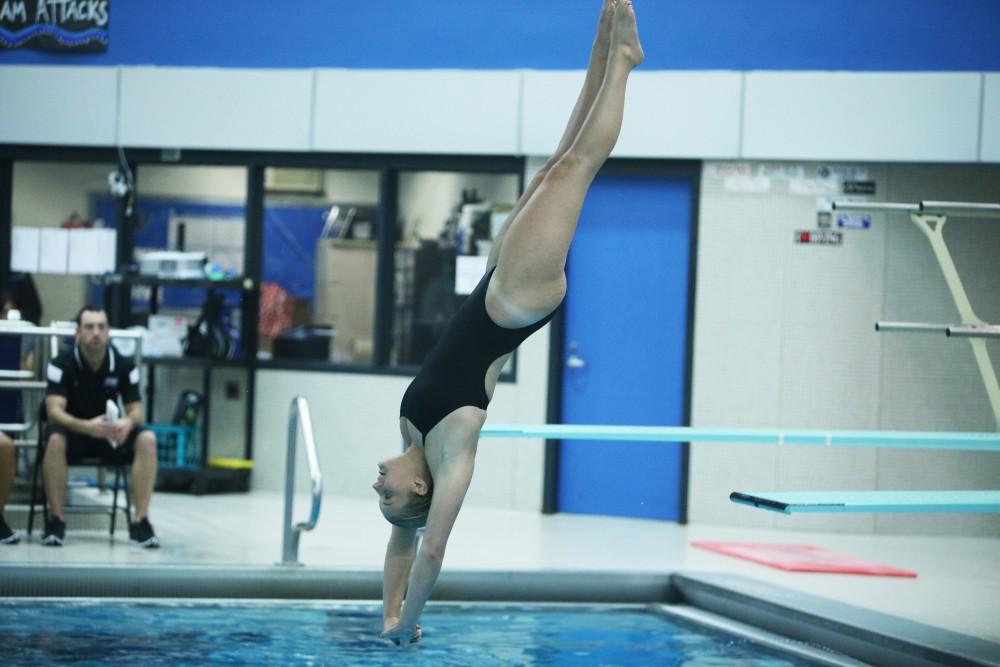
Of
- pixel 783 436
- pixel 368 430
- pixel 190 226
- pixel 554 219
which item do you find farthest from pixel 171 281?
pixel 554 219

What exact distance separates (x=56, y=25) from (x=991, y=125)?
612cm

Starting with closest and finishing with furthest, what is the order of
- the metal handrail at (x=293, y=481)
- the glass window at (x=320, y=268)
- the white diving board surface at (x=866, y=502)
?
the white diving board surface at (x=866, y=502), the metal handrail at (x=293, y=481), the glass window at (x=320, y=268)

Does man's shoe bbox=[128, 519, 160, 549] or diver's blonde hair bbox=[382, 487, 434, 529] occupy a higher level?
diver's blonde hair bbox=[382, 487, 434, 529]

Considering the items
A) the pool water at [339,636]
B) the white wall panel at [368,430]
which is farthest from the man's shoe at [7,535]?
the white wall panel at [368,430]

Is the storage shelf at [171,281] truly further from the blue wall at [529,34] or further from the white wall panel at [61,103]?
the blue wall at [529,34]

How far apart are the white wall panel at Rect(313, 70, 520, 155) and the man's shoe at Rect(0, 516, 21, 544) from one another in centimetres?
341

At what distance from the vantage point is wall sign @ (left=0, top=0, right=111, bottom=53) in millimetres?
9133

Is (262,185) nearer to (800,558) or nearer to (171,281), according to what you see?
(171,281)

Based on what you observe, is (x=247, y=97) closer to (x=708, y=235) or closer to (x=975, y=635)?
(x=708, y=235)

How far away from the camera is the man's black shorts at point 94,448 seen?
22.3 feet

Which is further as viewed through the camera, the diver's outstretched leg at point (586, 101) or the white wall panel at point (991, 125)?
the white wall panel at point (991, 125)

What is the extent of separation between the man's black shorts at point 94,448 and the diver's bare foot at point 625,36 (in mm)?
3964

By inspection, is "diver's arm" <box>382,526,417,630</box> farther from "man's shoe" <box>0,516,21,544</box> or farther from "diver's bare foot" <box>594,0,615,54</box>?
"man's shoe" <box>0,516,21,544</box>

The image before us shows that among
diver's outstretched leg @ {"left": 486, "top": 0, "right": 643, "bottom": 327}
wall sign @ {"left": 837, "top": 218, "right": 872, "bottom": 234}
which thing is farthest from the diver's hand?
wall sign @ {"left": 837, "top": 218, "right": 872, "bottom": 234}
